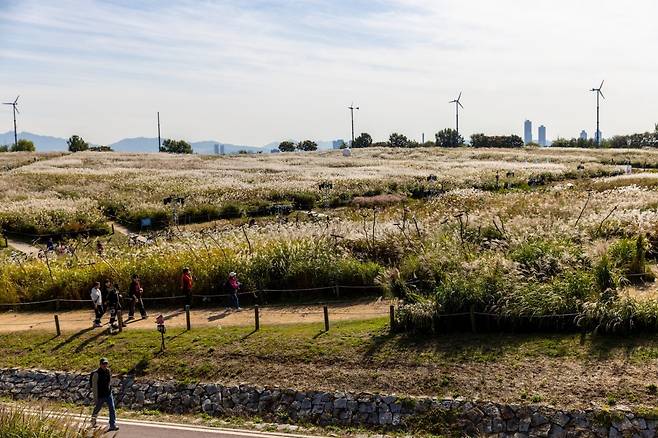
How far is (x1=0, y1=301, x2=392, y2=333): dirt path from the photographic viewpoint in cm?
2208

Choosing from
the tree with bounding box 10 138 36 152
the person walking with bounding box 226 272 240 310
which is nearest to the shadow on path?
Answer: the person walking with bounding box 226 272 240 310

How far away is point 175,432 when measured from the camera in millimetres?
15789

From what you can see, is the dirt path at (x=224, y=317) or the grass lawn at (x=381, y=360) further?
the dirt path at (x=224, y=317)

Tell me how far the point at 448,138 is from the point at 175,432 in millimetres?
135497

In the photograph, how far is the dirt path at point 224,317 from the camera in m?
22.1

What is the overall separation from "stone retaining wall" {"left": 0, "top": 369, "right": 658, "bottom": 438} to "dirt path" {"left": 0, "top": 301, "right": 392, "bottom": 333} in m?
3.99

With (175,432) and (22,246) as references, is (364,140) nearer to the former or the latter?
(22,246)

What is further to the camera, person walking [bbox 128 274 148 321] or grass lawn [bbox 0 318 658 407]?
A: person walking [bbox 128 274 148 321]

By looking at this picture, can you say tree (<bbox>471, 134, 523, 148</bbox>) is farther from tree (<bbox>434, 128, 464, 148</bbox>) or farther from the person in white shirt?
the person in white shirt

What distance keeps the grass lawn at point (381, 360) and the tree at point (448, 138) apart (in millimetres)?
128311

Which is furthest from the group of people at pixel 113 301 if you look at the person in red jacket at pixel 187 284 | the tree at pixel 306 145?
the tree at pixel 306 145

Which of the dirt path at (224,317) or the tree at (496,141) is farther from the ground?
the tree at (496,141)

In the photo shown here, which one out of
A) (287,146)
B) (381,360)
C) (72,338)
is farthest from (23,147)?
(381,360)

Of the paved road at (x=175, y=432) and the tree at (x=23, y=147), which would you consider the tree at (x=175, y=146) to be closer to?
the tree at (x=23, y=147)
